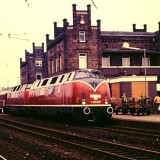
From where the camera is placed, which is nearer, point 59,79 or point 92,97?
point 92,97

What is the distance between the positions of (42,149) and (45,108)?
52.3 ft

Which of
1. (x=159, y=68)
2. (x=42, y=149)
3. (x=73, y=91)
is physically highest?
(x=159, y=68)

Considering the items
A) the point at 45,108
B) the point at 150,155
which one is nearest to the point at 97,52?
the point at 45,108

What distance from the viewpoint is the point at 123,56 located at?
56406 millimetres

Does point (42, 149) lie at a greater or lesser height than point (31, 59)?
lesser

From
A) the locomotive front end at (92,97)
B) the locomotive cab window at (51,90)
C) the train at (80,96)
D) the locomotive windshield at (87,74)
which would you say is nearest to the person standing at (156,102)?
the train at (80,96)

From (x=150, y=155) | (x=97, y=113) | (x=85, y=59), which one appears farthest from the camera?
(x=85, y=59)

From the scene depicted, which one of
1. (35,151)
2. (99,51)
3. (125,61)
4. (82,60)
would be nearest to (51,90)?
(35,151)

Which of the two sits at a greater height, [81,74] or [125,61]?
[125,61]

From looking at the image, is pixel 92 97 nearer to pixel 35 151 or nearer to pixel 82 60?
pixel 35 151

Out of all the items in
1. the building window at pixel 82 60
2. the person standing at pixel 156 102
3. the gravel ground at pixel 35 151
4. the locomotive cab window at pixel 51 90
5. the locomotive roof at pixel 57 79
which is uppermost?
the building window at pixel 82 60

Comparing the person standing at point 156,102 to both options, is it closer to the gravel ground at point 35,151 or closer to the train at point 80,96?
the train at point 80,96

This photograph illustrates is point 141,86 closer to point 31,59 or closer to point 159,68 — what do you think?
point 159,68

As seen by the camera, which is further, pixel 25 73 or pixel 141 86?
pixel 25 73
